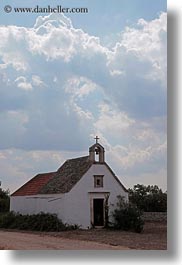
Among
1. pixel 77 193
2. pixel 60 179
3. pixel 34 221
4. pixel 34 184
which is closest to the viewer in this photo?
pixel 34 184

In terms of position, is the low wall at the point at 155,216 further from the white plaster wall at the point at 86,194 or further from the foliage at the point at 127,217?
the white plaster wall at the point at 86,194

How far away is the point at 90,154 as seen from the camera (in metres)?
11.2

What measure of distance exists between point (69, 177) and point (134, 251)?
3.42 meters

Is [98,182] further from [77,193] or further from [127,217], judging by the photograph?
[127,217]

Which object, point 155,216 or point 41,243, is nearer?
point 41,243

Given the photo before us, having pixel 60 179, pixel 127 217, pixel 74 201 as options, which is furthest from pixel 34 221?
pixel 127 217

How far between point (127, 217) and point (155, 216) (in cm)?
103

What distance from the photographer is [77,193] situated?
42.3 feet

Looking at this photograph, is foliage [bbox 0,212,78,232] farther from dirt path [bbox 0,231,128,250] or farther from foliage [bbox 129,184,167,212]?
foliage [bbox 129,184,167,212]

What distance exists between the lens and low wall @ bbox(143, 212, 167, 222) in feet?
33.5

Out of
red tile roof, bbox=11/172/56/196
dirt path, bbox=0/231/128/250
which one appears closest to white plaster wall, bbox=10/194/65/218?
red tile roof, bbox=11/172/56/196

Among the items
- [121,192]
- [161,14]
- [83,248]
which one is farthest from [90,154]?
[161,14]

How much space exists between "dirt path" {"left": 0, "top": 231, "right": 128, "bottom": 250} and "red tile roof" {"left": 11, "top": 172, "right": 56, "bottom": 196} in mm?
726

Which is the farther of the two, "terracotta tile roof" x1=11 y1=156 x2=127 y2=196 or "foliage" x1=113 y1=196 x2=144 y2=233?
"foliage" x1=113 y1=196 x2=144 y2=233
